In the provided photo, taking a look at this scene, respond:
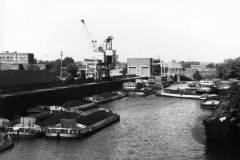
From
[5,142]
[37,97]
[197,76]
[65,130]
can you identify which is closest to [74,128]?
[65,130]

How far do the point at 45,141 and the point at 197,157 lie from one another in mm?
15934

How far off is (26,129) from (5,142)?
557 cm

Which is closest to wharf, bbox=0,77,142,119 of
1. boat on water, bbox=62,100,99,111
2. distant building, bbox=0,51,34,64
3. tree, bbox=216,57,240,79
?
boat on water, bbox=62,100,99,111

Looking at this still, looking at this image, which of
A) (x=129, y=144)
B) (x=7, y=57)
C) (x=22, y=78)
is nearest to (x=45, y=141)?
(x=129, y=144)

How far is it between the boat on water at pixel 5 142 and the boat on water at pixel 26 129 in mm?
3467

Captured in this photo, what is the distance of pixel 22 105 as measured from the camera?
6769 cm

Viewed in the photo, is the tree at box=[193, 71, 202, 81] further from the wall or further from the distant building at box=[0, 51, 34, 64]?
the wall

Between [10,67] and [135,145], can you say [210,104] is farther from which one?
[10,67]

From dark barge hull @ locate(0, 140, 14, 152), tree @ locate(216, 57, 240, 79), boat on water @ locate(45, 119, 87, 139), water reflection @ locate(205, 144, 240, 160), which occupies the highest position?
tree @ locate(216, 57, 240, 79)

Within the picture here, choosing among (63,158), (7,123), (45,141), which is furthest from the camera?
(7,123)

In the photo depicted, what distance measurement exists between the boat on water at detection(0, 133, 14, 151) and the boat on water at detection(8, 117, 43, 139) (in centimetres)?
347

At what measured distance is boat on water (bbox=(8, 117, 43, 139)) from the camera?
47375 millimetres

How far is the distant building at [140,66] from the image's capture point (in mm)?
183400

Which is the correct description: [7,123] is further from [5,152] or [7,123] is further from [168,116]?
[168,116]
